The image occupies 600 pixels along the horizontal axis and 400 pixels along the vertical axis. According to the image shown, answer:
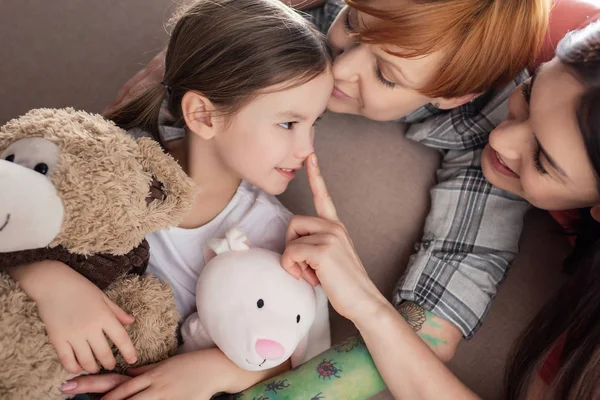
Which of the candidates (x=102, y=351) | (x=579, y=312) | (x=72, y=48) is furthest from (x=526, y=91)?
(x=72, y=48)

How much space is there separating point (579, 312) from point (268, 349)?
540 mm

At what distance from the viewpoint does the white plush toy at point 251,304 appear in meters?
0.83

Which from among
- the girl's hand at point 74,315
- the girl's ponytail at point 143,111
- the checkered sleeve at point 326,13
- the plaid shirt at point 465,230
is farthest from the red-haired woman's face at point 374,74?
the girl's hand at point 74,315

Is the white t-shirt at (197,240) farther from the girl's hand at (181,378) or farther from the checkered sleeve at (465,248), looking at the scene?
the checkered sleeve at (465,248)

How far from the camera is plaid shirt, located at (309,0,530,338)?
3.45ft

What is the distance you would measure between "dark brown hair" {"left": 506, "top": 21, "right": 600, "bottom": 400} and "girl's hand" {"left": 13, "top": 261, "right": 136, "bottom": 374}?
27.1 inches

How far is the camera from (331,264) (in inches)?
35.5

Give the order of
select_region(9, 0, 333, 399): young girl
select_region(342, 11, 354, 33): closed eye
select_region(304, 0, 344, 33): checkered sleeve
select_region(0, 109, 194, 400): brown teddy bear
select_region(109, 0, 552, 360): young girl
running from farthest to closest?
select_region(304, 0, 344, 33): checkered sleeve < select_region(342, 11, 354, 33): closed eye < select_region(109, 0, 552, 360): young girl < select_region(9, 0, 333, 399): young girl < select_region(0, 109, 194, 400): brown teddy bear

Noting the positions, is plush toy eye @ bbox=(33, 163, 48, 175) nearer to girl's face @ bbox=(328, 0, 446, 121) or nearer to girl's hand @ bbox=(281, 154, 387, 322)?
girl's hand @ bbox=(281, 154, 387, 322)

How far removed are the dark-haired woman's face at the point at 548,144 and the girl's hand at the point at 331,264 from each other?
31cm

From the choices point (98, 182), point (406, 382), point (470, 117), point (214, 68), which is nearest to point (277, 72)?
point (214, 68)

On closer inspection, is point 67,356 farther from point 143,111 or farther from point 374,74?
point 374,74

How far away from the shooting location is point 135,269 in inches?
35.0

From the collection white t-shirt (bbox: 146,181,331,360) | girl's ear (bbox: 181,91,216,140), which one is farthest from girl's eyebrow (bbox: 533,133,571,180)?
girl's ear (bbox: 181,91,216,140)
